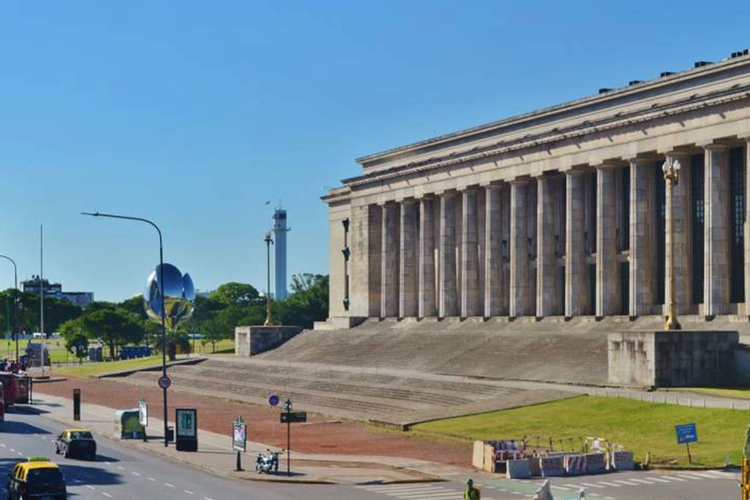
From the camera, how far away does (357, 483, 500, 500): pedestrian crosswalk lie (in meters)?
47.5

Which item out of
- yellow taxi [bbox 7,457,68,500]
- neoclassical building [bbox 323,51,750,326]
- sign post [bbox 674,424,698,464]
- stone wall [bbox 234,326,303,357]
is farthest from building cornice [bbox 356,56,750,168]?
yellow taxi [bbox 7,457,68,500]

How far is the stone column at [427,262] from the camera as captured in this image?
12438 centimetres

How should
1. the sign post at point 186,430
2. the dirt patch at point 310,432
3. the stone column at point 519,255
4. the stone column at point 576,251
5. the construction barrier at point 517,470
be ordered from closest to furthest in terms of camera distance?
the construction barrier at point 517,470 → the dirt patch at point 310,432 → the sign post at point 186,430 → the stone column at point 576,251 → the stone column at point 519,255

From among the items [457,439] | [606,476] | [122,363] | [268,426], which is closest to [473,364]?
[268,426]

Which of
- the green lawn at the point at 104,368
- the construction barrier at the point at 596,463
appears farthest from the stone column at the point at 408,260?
the construction barrier at the point at 596,463

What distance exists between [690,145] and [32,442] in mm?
48558

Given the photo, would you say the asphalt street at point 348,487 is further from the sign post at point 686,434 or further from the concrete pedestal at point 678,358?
the concrete pedestal at point 678,358

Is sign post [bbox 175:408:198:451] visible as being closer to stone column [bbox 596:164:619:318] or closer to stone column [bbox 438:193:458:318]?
stone column [bbox 596:164:619:318]

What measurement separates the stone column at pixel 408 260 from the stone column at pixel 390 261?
109 inches

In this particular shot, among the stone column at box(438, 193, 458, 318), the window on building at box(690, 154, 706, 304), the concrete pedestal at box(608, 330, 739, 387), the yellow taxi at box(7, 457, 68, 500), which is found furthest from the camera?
the stone column at box(438, 193, 458, 318)

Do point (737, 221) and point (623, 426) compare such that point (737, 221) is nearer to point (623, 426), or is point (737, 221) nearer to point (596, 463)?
point (623, 426)

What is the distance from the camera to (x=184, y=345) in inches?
6427

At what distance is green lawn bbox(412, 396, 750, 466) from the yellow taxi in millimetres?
24654

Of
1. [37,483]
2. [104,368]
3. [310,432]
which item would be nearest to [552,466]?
[37,483]
